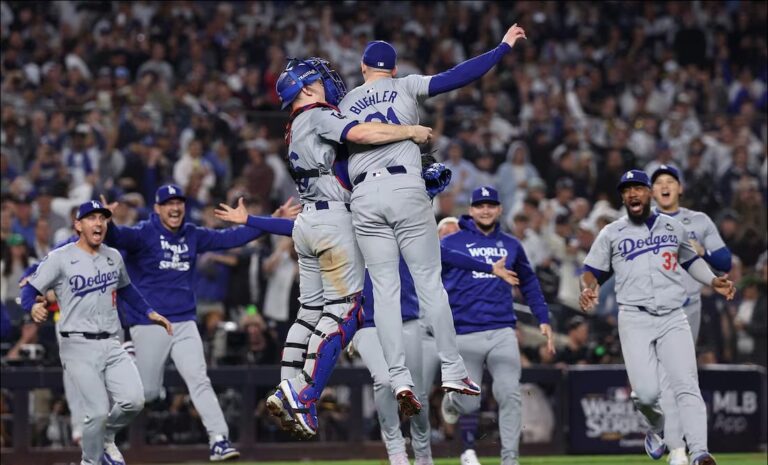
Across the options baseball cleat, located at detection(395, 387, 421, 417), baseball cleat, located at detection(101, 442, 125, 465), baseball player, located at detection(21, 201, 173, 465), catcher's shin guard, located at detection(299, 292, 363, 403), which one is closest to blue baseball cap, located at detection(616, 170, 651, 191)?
catcher's shin guard, located at detection(299, 292, 363, 403)

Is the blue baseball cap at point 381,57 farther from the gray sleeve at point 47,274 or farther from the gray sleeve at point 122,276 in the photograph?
the gray sleeve at point 47,274

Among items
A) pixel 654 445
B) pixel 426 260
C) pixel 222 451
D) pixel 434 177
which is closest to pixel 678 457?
pixel 654 445

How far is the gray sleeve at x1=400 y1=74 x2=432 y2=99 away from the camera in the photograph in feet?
33.8

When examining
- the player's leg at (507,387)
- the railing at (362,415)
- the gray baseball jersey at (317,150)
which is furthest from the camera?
the railing at (362,415)

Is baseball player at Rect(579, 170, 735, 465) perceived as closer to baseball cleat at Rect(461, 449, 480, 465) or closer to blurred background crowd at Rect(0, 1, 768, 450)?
baseball cleat at Rect(461, 449, 480, 465)

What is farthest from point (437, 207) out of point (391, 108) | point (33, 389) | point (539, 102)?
point (391, 108)

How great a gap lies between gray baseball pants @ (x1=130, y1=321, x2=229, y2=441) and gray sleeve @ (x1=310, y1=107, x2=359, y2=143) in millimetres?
3685

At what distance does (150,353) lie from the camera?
13.4 m

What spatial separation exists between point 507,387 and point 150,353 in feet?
10.8

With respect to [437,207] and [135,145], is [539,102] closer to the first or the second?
[437,207]

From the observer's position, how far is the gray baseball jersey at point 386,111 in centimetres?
1032

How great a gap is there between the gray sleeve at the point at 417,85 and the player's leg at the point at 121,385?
3.75 m

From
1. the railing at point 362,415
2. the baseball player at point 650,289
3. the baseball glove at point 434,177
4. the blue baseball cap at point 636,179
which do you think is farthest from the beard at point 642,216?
the railing at point 362,415

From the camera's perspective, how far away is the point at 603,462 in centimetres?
1592
